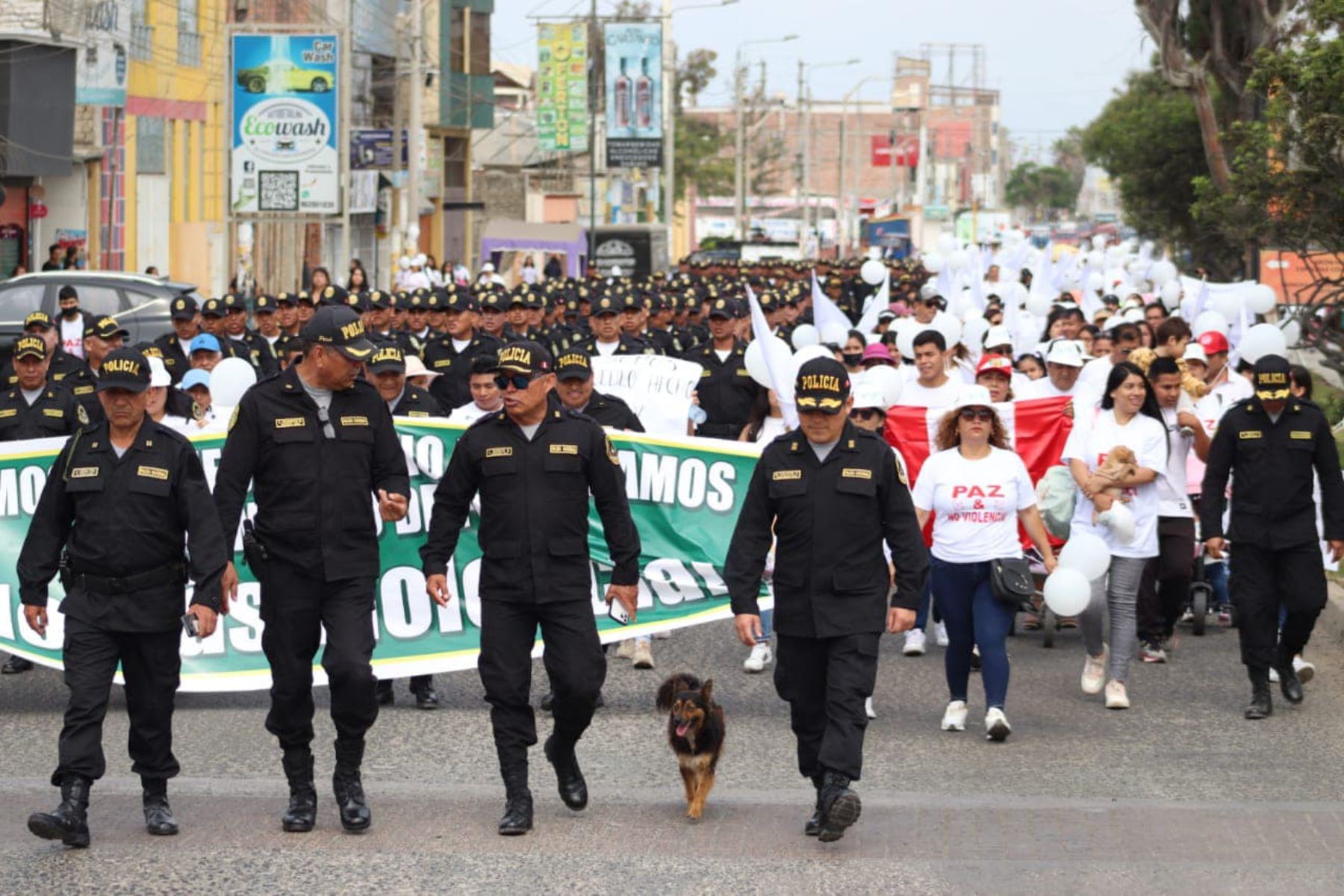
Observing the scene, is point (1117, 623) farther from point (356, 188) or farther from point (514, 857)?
point (356, 188)

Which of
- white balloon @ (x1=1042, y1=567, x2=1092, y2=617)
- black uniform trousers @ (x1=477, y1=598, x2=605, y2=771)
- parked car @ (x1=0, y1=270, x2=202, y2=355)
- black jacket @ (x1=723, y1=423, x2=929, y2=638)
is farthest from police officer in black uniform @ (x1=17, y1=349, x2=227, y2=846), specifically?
parked car @ (x1=0, y1=270, x2=202, y2=355)

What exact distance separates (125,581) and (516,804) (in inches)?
63.4

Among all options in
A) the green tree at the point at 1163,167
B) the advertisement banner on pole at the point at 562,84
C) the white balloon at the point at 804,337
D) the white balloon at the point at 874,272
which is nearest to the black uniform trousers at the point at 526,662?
the white balloon at the point at 804,337

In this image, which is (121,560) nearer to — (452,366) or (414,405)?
(414,405)

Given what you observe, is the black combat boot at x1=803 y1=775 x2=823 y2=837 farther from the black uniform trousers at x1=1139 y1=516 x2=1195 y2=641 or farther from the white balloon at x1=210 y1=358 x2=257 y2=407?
the white balloon at x1=210 y1=358 x2=257 y2=407

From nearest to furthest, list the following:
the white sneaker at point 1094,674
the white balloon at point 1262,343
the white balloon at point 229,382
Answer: the white sneaker at point 1094,674 → the white balloon at point 229,382 → the white balloon at point 1262,343

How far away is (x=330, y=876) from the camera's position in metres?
7.48

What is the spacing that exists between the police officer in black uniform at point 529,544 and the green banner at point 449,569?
204cm

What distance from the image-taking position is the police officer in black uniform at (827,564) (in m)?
8.04

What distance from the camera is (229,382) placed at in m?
12.3

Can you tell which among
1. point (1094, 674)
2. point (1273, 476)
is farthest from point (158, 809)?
point (1273, 476)

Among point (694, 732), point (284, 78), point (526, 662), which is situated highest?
point (284, 78)

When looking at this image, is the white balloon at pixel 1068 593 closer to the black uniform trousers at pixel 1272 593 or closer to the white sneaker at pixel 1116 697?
the white sneaker at pixel 1116 697

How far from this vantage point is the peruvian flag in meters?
12.6
